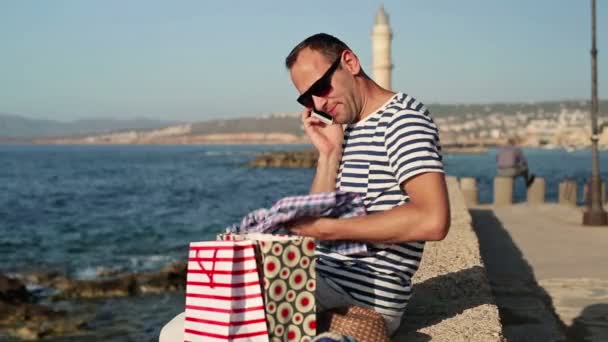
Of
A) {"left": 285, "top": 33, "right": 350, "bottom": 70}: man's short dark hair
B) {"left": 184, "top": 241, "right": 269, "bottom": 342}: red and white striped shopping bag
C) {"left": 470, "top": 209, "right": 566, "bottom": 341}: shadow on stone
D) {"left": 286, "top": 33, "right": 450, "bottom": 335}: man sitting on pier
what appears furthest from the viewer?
{"left": 470, "top": 209, "right": 566, "bottom": 341}: shadow on stone

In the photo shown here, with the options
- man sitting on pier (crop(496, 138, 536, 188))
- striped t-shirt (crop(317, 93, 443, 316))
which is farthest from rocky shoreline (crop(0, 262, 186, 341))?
striped t-shirt (crop(317, 93, 443, 316))

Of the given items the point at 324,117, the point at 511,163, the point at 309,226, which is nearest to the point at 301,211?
the point at 309,226

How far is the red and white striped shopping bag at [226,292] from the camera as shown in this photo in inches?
100

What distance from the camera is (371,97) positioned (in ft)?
10.0

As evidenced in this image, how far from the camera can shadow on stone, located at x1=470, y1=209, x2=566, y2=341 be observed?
532 centimetres

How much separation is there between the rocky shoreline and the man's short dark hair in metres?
7.78

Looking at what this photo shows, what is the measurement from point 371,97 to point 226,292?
961 millimetres

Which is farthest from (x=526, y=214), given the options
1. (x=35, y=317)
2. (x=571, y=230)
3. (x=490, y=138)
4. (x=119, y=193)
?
(x=490, y=138)

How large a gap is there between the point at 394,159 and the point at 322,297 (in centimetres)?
56

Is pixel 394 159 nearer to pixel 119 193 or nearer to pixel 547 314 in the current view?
pixel 547 314

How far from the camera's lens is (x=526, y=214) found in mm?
13320

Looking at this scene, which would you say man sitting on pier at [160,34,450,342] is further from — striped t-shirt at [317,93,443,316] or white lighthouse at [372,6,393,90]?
white lighthouse at [372,6,393,90]

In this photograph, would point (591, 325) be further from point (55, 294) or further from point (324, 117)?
point (55, 294)

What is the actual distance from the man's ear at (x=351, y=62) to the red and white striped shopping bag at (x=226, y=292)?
79cm
